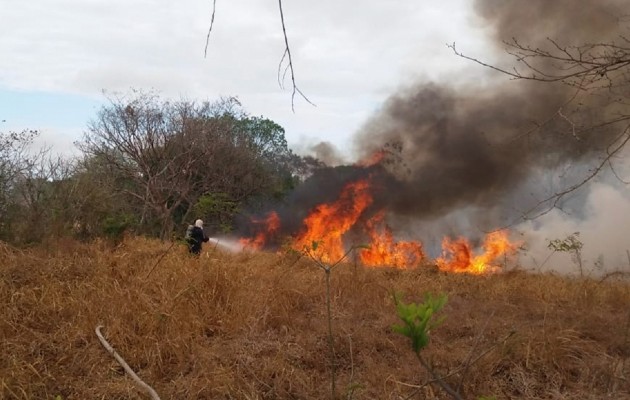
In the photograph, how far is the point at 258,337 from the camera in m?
5.25

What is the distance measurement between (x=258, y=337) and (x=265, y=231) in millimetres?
14443

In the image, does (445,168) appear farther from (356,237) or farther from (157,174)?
(157,174)

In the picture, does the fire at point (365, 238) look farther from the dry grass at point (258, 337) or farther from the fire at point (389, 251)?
the dry grass at point (258, 337)

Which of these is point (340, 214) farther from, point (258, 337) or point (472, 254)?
point (258, 337)

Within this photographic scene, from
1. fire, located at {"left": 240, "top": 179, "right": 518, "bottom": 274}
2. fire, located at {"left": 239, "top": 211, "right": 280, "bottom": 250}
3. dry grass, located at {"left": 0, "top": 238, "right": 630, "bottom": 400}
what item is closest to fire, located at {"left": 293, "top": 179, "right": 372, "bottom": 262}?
fire, located at {"left": 240, "top": 179, "right": 518, "bottom": 274}

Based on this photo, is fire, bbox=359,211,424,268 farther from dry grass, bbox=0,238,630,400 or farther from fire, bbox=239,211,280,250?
dry grass, bbox=0,238,630,400

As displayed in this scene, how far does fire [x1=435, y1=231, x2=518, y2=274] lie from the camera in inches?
550

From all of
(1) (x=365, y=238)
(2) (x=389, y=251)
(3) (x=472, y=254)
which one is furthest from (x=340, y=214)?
(3) (x=472, y=254)

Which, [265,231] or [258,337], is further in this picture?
[265,231]

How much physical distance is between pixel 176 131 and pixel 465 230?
1395cm

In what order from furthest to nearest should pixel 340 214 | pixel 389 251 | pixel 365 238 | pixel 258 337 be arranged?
pixel 340 214 < pixel 365 238 < pixel 389 251 < pixel 258 337

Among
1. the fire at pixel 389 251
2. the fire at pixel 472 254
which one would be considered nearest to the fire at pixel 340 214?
the fire at pixel 389 251

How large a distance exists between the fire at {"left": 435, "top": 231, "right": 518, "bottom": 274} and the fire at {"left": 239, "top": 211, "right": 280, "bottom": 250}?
264 inches

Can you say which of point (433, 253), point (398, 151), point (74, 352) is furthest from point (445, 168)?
point (74, 352)
